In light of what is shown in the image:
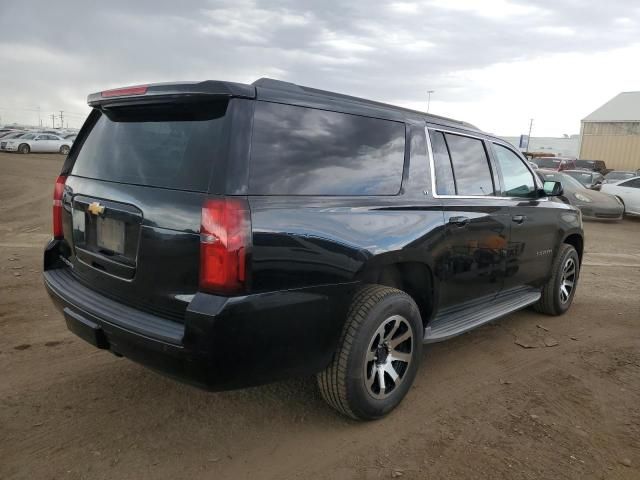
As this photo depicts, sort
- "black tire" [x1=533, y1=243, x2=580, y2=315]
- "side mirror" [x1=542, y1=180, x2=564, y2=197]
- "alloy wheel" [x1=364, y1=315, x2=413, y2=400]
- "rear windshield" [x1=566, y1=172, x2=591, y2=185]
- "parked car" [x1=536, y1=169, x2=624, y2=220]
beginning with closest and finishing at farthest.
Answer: "alloy wheel" [x1=364, y1=315, x2=413, y2=400], "side mirror" [x1=542, y1=180, x2=564, y2=197], "black tire" [x1=533, y1=243, x2=580, y2=315], "parked car" [x1=536, y1=169, x2=624, y2=220], "rear windshield" [x1=566, y1=172, x2=591, y2=185]

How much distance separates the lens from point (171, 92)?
2.60 metres

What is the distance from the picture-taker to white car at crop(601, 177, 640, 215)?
48.0 feet

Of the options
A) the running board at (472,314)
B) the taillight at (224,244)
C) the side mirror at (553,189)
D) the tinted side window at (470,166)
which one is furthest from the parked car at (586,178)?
the taillight at (224,244)

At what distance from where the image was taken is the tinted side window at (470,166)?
388 cm

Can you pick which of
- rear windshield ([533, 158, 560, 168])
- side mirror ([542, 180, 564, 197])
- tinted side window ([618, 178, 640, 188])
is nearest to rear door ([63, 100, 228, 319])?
side mirror ([542, 180, 564, 197])

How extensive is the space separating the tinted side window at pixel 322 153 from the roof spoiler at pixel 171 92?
13 centimetres

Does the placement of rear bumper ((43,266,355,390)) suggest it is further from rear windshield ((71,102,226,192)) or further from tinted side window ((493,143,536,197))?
tinted side window ((493,143,536,197))

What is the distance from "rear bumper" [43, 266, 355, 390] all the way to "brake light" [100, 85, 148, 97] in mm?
1149

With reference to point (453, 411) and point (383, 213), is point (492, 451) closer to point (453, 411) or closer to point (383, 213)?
point (453, 411)

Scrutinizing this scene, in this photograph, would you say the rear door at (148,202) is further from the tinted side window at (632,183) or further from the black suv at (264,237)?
the tinted side window at (632,183)

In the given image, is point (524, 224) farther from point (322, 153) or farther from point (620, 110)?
point (620, 110)

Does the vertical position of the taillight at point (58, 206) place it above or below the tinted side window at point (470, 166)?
below

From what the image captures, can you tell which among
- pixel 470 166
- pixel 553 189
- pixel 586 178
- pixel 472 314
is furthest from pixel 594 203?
pixel 472 314

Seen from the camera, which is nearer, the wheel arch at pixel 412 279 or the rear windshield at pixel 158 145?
the rear windshield at pixel 158 145
